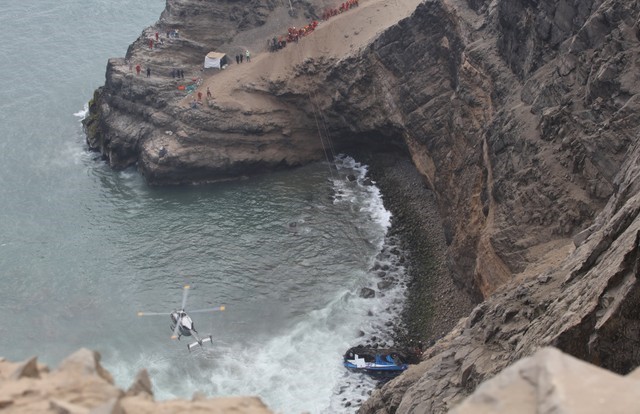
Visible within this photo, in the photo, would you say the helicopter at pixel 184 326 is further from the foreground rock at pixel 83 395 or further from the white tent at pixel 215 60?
the foreground rock at pixel 83 395

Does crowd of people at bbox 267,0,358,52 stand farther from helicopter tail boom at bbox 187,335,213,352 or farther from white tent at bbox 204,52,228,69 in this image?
helicopter tail boom at bbox 187,335,213,352

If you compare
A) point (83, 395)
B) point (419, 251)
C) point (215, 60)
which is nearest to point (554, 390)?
point (83, 395)

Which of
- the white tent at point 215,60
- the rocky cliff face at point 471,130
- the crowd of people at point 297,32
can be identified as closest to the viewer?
the rocky cliff face at point 471,130

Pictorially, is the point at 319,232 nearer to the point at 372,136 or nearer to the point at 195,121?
the point at 372,136

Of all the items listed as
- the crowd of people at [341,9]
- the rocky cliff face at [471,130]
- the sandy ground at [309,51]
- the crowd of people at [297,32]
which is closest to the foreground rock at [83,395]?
the rocky cliff face at [471,130]

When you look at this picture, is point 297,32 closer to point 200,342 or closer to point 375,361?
point 200,342

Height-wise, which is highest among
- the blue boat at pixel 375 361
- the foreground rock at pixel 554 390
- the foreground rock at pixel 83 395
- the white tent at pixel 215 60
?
the white tent at pixel 215 60

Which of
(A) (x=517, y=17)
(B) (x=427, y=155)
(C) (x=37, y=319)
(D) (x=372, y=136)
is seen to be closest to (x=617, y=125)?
(A) (x=517, y=17)
